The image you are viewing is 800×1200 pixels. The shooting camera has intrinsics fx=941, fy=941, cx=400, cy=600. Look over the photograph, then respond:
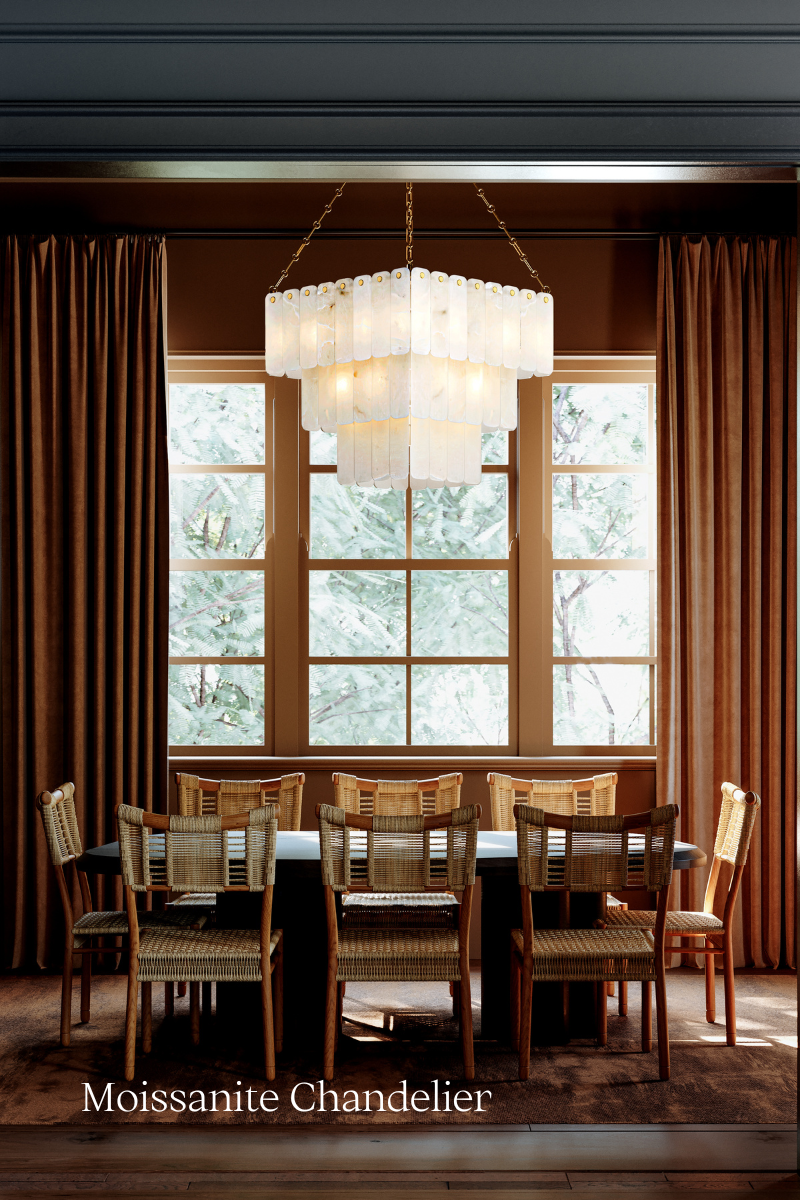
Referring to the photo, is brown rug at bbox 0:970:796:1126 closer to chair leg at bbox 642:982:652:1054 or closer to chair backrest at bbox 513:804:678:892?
chair leg at bbox 642:982:652:1054

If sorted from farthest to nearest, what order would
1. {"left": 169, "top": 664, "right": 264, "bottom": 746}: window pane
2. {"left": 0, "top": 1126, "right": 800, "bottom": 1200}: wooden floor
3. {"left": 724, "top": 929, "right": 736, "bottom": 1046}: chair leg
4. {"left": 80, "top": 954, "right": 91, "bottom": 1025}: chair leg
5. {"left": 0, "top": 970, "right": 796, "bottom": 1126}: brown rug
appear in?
{"left": 169, "top": 664, "right": 264, "bottom": 746}: window pane < {"left": 80, "top": 954, "right": 91, "bottom": 1025}: chair leg < {"left": 724, "top": 929, "right": 736, "bottom": 1046}: chair leg < {"left": 0, "top": 970, "right": 796, "bottom": 1126}: brown rug < {"left": 0, "top": 1126, "right": 800, "bottom": 1200}: wooden floor

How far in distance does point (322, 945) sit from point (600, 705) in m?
2.07

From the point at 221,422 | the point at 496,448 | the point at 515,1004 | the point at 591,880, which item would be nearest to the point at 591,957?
the point at 591,880

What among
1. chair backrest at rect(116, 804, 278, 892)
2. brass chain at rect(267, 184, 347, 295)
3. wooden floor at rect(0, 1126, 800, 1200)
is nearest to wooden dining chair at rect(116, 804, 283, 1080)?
chair backrest at rect(116, 804, 278, 892)

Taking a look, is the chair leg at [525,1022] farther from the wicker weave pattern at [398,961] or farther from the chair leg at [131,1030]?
the chair leg at [131,1030]

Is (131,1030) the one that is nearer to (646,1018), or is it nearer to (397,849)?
(397,849)

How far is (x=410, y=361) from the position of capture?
3.23 metres

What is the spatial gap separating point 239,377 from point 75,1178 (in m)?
3.61

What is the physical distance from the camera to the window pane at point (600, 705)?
15.9ft

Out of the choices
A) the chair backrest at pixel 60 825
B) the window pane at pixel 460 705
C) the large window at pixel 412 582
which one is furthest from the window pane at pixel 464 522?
the chair backrest at pixel 60 825

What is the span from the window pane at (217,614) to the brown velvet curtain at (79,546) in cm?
34

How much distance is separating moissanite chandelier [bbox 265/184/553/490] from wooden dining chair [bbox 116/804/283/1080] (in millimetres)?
1326

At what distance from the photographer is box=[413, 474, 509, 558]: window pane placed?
4898 millimetres

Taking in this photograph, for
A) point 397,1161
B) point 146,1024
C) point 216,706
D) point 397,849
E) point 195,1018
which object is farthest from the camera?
point 216,706
